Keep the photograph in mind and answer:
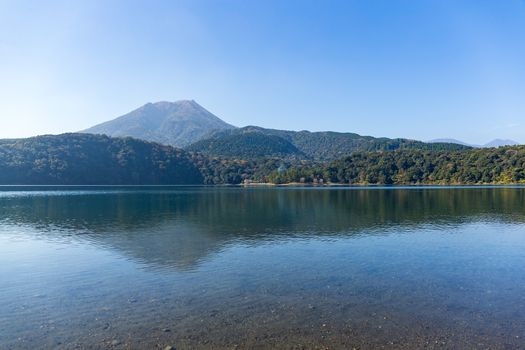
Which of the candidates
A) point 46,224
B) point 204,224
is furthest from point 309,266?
point 46,224

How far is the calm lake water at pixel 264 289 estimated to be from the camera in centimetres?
1582

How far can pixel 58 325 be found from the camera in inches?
668

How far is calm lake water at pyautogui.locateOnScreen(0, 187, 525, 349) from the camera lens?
1582cm

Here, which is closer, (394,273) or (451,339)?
(451,339)

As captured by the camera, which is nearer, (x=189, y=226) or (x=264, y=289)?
(x=264, y=289)

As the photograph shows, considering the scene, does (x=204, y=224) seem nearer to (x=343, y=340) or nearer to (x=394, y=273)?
(x=394, y=273)

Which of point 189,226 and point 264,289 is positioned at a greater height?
point 264,289

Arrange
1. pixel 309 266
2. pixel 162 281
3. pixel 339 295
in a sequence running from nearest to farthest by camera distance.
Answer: pixel 339 295, pixel 162 281, pixel 309 266

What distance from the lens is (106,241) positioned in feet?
131

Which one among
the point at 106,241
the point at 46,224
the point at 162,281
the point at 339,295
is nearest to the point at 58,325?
the point at 162,281

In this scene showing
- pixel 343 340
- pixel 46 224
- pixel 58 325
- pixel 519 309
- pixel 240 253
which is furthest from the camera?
pixel 46 224

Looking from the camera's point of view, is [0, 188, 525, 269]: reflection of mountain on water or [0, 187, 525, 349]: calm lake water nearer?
[0, 187, 525, 349]: calm lake water

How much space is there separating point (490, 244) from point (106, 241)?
39.1 metres

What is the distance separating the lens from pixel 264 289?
22.3 metres
